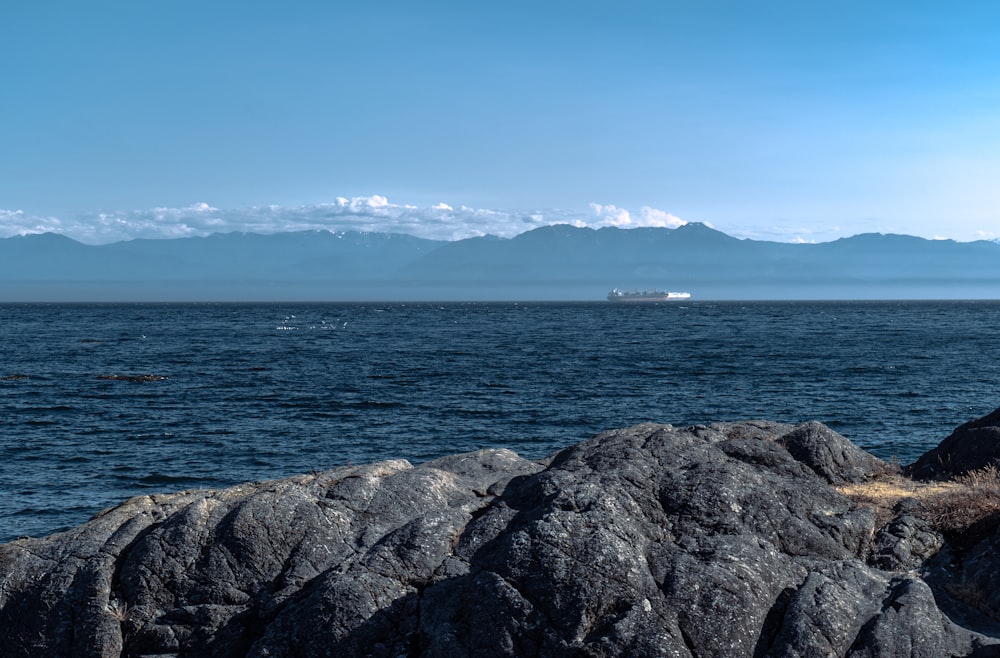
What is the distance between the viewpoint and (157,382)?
2564 inches

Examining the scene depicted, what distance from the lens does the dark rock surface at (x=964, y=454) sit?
65.9 ft

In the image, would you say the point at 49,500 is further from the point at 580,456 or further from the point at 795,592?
the point at 795,592

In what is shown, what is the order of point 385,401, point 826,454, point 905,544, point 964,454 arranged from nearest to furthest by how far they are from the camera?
point 905,544 → point 826,454 → point 964,454 → point 385,401

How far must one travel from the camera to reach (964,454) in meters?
20.6

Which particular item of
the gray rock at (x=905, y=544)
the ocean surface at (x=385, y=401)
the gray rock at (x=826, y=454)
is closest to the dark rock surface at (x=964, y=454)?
the gray rock at (x=826, y=454)

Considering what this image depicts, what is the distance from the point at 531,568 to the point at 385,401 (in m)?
43.4

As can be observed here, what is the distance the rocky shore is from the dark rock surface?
9.54 ft

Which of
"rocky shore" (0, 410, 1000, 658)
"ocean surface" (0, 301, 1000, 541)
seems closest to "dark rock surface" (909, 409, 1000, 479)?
"rocky shore" (0, 410, 1000, 658)

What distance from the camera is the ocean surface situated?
117 ft

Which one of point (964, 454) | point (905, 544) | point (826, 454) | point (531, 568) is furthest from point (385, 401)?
point (531, 568)

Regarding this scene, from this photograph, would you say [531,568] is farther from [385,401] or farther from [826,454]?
[385,401]

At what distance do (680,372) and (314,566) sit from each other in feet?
196

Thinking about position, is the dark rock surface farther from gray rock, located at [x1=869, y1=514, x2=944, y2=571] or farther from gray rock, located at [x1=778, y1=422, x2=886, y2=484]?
gray rock, located at [x1=869, y1=514, x2=944, y2=571]

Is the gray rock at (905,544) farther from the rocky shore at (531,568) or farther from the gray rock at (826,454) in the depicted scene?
the gray rock at (826,454)
